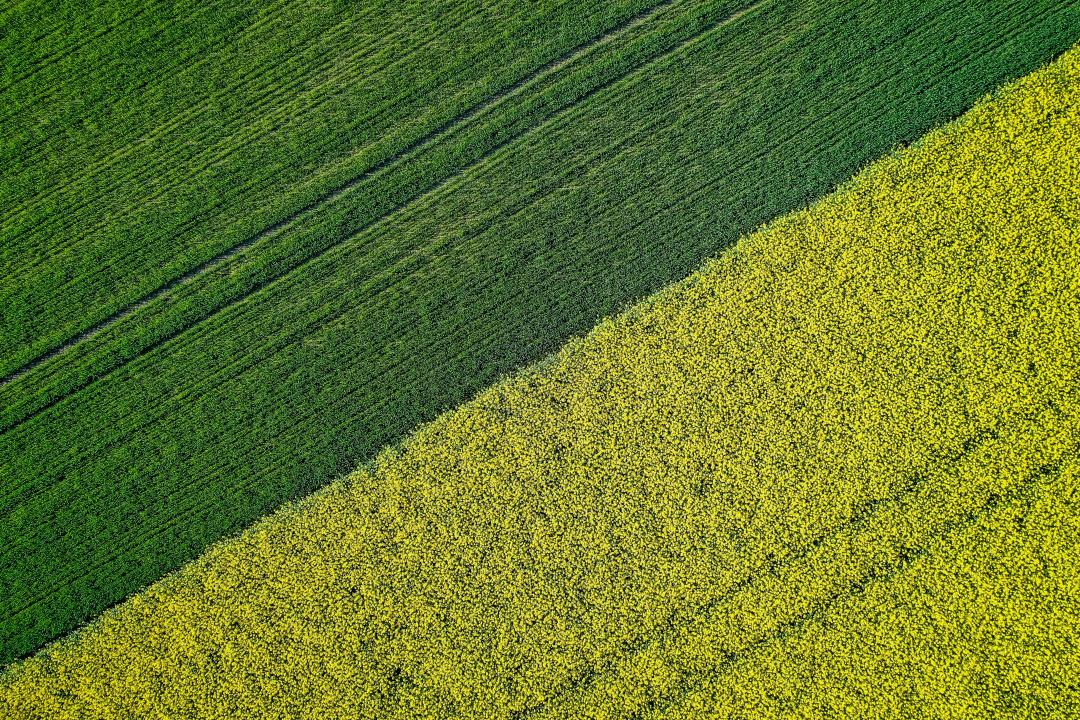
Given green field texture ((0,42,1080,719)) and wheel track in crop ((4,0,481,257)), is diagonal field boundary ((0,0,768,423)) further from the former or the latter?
green field texture ((0,42,1080,719))

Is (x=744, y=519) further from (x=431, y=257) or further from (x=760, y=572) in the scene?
(x=431, y=257)

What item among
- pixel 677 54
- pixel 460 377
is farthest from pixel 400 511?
pixel 677 54

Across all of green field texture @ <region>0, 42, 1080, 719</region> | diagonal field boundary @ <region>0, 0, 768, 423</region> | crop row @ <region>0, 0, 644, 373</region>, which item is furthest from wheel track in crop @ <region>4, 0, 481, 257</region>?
green field texture @ <region>0, 42, 1080, 719</region>

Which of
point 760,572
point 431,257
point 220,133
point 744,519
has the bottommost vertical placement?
point 760,572

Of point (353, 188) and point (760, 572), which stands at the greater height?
point (353, 188)

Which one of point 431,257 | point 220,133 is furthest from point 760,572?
point 220,133

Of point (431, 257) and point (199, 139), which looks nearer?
point (431, 257)

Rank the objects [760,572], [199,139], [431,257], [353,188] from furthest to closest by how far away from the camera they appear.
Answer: [199,139] < [353,188] < [431,257] < [760,572]
